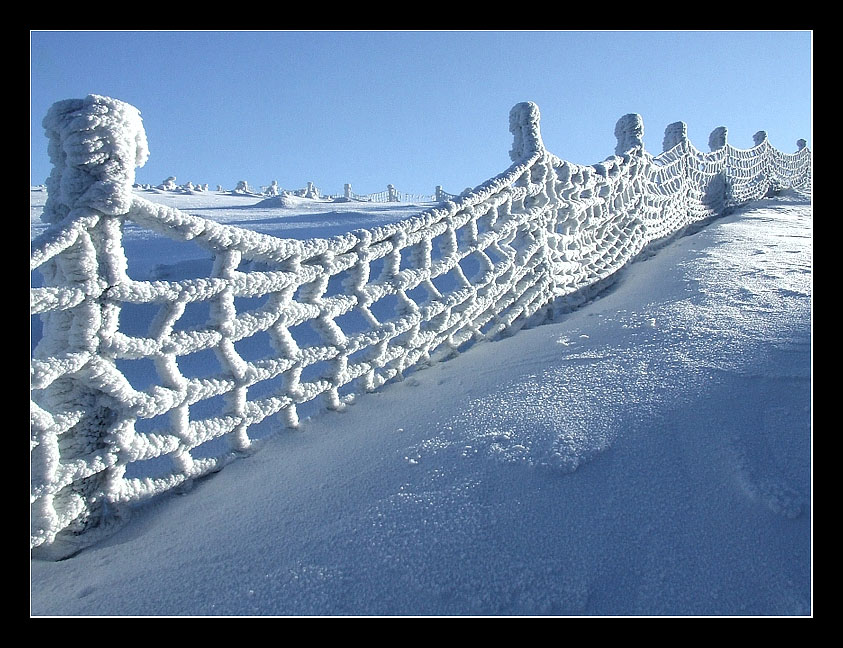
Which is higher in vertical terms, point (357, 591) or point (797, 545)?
point (797, 545)

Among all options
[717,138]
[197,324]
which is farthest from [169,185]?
[197,324]

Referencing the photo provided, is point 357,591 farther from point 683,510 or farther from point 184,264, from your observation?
point 184,264

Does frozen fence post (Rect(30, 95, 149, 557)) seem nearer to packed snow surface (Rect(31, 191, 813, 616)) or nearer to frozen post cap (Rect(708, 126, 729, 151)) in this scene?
packed snow surface (Rect(31, 191, 813, 616))

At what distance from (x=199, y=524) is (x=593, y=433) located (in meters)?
1.28

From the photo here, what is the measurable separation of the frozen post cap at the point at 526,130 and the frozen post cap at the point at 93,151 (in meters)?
2.86

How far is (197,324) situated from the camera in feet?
7.04

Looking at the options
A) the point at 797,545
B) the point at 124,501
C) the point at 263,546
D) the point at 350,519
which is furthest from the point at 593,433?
the point at 124,501

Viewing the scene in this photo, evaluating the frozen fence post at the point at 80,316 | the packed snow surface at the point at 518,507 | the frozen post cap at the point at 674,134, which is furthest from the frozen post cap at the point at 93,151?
the frozen post cap at the point at 674,134

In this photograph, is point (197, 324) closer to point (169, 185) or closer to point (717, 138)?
point (717, 138)

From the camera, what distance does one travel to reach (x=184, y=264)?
568cm

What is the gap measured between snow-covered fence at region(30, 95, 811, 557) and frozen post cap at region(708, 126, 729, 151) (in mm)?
7586

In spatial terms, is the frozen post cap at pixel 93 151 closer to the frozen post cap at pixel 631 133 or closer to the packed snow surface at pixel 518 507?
the packed snow surface at pixel 518 507

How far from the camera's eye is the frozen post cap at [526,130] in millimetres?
3756

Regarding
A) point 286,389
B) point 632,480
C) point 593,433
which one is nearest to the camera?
point 632,480
